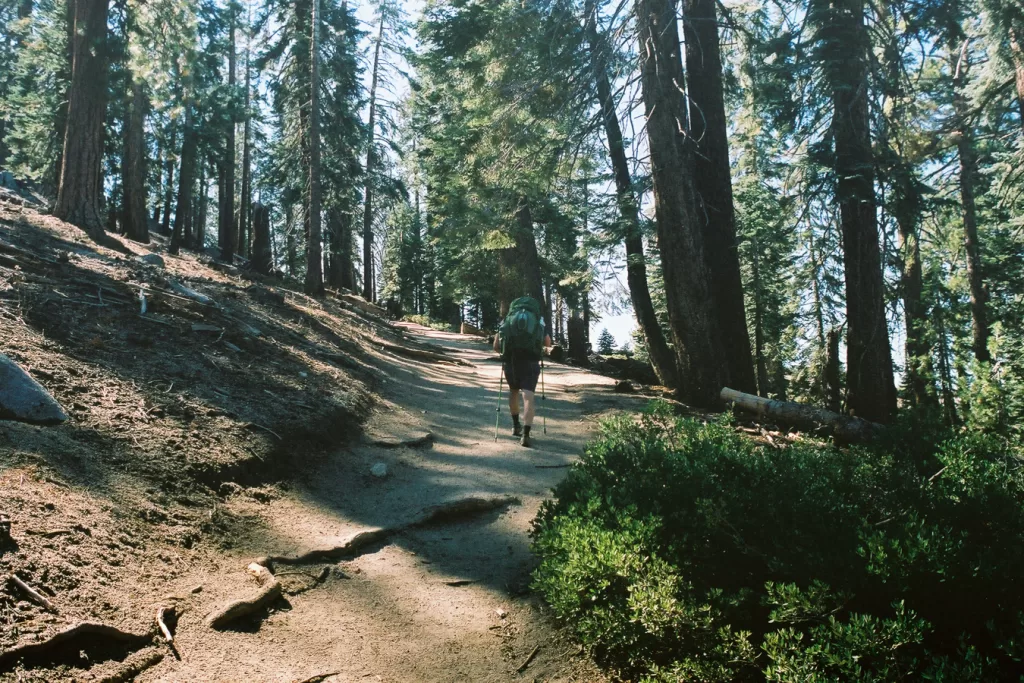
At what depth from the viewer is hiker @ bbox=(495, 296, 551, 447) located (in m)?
7.93

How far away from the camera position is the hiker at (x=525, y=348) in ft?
26.0

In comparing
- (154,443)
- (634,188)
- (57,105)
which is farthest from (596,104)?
(57,105)

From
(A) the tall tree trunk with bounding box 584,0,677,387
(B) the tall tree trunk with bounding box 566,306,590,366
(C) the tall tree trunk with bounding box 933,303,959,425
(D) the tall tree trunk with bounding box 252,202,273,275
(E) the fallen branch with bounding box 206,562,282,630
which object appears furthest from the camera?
(D) the tall tree trunk with bounding box 252,202,273,275

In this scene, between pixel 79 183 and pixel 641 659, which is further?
pixel 79 183

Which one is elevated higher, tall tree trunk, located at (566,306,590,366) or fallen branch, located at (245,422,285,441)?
tall tree trunk, located at (566,306,590,366)

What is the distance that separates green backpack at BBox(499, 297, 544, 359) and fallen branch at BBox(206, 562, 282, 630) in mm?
4450

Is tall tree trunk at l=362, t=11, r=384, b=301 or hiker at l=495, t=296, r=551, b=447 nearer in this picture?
hiker at l=495, t=296, r=551, b=447

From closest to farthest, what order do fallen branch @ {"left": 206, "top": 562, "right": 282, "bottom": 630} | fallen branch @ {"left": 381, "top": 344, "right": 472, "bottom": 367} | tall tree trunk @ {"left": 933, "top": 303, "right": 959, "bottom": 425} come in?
fallen branch @ {"left": 206, "top": 562, "right": 282, "bottom": 630} → fallen branch @ {"left": 381, "top": 344, "right": 472, "bottom": 367} → tall tree trunk @ {"left": 933, "top": 303, "right": 959, "bottom": 425}

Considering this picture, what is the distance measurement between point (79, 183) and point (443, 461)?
9.77 m

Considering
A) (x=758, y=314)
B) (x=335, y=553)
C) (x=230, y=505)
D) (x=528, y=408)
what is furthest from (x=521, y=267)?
(x=335, y=553)

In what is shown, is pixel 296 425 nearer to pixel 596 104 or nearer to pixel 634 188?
pixel 634 188

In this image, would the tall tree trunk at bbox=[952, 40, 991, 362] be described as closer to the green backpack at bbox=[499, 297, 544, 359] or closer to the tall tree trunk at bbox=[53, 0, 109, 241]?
the green backpack at bbox=[499, 297, 544, 359]

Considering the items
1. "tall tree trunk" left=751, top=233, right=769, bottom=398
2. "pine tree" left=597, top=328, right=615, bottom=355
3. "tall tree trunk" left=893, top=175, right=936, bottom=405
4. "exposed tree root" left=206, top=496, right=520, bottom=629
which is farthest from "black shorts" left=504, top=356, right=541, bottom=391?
"pine tree" left=597, top=328, right=615, bottom=355

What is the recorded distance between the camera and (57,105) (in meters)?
21.0
